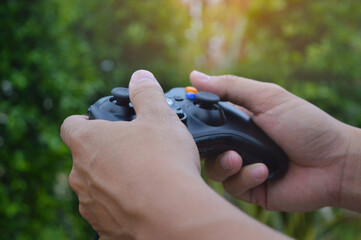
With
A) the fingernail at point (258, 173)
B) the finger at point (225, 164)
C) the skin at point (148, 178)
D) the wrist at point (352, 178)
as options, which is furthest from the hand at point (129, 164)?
the wrist at point (352, 178)

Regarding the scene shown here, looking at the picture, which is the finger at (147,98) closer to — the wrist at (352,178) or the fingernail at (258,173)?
the fingernail at (258,173)

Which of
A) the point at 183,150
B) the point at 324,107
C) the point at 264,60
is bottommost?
the point at 324,107

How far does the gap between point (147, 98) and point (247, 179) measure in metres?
0.65

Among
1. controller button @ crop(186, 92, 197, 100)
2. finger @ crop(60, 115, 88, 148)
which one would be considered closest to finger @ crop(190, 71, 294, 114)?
controller button @ crop(186, 92, 197, 100)

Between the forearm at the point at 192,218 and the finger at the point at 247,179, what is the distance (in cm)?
65

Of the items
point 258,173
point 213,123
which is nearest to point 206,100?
point 213,123

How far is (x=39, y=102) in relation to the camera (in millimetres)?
2156

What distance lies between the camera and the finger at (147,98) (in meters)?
0.97

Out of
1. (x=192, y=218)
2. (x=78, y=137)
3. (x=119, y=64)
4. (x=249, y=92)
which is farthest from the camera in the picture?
(x=119, y=64)

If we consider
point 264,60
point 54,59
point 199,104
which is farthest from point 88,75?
point 264,60

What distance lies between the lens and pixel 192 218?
29.2 inches

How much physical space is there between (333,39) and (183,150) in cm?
351

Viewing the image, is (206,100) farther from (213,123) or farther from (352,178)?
(352,178)

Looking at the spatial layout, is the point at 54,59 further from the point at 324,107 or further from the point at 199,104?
the point at 324,107
